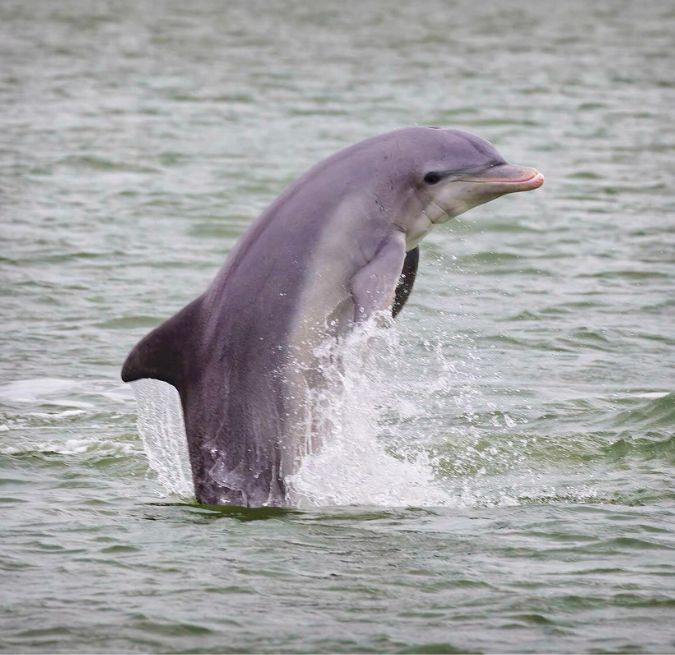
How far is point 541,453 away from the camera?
11281mm

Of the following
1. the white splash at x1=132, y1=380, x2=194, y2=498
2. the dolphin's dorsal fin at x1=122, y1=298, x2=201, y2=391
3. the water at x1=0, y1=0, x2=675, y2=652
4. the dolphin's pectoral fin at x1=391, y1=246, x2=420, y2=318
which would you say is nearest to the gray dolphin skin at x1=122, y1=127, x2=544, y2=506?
the dolphin's dorsal fin at x1=122, y1=298, x2=201, y2=391

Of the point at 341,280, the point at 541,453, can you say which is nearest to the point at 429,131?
the point at 341,280

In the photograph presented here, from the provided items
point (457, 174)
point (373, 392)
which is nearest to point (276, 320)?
point (373, 392)

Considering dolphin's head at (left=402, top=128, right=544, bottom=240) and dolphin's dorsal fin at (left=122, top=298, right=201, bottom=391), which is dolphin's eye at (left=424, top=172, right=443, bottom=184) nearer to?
dolphin's head at (left=402, top=128, right=544, bottom=240)

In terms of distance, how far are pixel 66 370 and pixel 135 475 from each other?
297 centimetres

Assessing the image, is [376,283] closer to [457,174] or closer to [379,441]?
[457,174]

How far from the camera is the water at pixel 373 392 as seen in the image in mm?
Answer: 8227

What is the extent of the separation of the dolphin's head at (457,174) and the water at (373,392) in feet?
3.43

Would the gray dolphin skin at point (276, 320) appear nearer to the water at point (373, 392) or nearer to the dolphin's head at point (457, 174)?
the dolphin's head at point (457, 174)

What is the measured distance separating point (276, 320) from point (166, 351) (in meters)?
0.64

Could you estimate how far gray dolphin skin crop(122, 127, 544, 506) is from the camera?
9.39 m

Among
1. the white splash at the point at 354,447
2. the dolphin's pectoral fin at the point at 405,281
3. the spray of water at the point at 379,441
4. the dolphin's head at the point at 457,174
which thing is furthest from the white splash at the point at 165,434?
the dolphin's head at the point at 457,174

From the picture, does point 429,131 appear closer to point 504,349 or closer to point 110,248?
point 504,349

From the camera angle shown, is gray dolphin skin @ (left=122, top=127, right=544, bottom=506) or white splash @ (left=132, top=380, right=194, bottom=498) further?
white splash @ (left=132, top=380, right=194, bottom=498)
